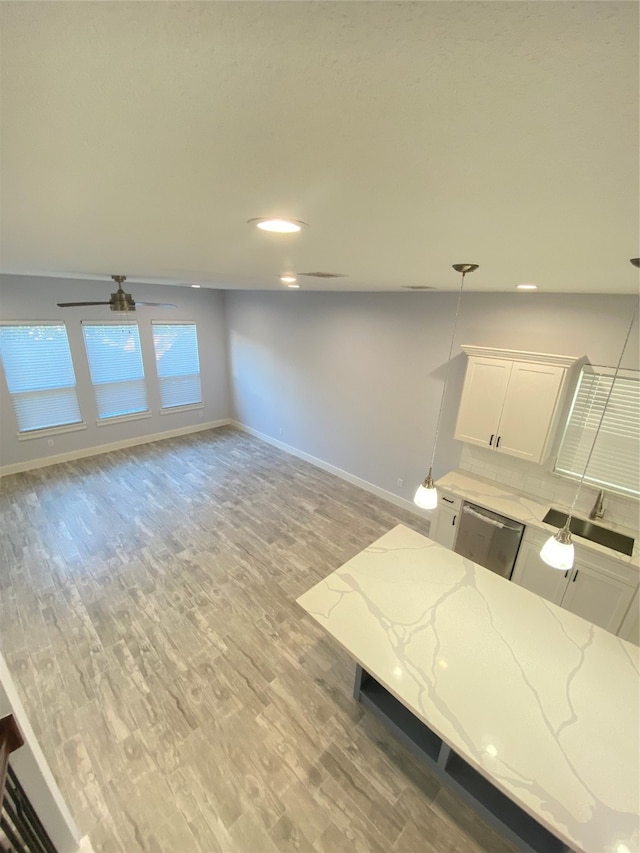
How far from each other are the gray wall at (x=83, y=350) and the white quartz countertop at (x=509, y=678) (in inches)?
192

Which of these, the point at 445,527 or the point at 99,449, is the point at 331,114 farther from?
the point at 99,449

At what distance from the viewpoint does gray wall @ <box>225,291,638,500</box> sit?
9.60 ft

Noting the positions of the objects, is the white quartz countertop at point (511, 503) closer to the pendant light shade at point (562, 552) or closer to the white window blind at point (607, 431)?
the white window blind at point (607, 431)

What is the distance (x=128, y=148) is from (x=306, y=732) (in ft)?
9.28

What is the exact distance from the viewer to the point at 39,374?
481 cm

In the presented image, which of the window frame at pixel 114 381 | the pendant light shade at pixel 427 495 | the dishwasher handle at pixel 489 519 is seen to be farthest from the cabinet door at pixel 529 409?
the window frame at pixel 114 381

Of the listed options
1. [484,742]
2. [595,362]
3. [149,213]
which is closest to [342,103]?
[149,213]

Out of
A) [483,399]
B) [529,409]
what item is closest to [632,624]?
[529,409]

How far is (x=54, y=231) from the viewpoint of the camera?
1.23m

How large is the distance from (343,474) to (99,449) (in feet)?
12.6

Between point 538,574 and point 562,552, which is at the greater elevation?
point 562,552

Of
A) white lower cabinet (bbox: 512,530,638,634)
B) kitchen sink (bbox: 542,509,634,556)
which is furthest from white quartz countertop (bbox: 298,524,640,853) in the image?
kitchen sink (bbox: 542,509,634,556)

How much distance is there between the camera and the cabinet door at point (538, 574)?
110 inches

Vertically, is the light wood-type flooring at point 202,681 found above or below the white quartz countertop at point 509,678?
below
